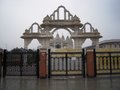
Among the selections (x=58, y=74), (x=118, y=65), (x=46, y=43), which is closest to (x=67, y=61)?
(x=58, y=74)

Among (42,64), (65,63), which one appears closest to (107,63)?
(65,63)

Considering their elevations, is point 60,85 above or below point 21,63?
below

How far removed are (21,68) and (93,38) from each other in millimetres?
33854

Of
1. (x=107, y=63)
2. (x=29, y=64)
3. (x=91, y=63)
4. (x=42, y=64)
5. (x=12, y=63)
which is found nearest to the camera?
(x=42, y=64)

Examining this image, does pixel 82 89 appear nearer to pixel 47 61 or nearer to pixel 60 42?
pixel 47 61

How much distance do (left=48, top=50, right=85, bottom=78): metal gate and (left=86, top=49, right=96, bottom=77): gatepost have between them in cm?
34

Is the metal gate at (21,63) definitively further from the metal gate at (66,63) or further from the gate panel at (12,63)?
the metal gate at (66,63)

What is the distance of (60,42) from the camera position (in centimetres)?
6662

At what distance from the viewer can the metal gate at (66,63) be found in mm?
12930

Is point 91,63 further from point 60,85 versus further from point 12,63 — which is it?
point 12,63

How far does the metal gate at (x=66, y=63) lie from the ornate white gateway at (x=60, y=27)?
102 feet

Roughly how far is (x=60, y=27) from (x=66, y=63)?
33.4 metres

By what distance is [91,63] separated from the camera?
12.9 meters

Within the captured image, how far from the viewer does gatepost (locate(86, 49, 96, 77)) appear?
42.1 feet
